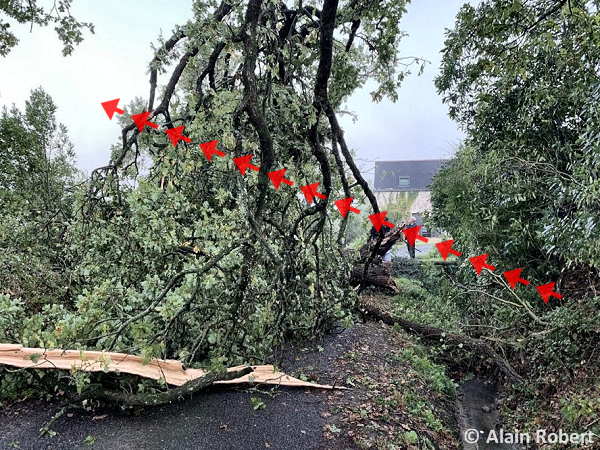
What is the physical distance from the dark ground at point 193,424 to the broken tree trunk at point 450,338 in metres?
3.06

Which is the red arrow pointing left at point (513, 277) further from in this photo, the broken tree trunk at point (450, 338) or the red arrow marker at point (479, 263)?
the broken tree trunk at point (450, 338)

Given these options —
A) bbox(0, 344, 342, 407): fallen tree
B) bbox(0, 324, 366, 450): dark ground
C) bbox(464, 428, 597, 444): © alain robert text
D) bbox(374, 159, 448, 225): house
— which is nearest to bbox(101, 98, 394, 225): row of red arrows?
bbox(0, 344, 342, 407): fallen tree

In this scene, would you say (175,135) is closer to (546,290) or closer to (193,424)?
(193,424)

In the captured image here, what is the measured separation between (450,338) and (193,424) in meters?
4.22

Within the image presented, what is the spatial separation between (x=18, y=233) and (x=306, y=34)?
4290 millimetres

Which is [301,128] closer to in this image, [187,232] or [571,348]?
[187,232]

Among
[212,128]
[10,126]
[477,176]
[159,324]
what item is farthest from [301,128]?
[10,126]

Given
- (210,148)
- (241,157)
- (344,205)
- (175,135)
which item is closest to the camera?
(241,157)

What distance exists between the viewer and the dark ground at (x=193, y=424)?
2322mm

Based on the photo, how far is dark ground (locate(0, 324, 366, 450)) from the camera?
232cm

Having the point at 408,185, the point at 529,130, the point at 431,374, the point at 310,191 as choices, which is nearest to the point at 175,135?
the point at 310,191

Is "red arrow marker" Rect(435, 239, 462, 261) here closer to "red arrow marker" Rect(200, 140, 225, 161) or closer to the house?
"red arrow marker" Rect(200, 140, 225, 161)

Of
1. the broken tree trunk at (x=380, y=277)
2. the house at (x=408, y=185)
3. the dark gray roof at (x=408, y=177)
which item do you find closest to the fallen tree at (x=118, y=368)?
the broken tree trunk at (x=380, y=277)

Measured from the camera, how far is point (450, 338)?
5.49 metres
